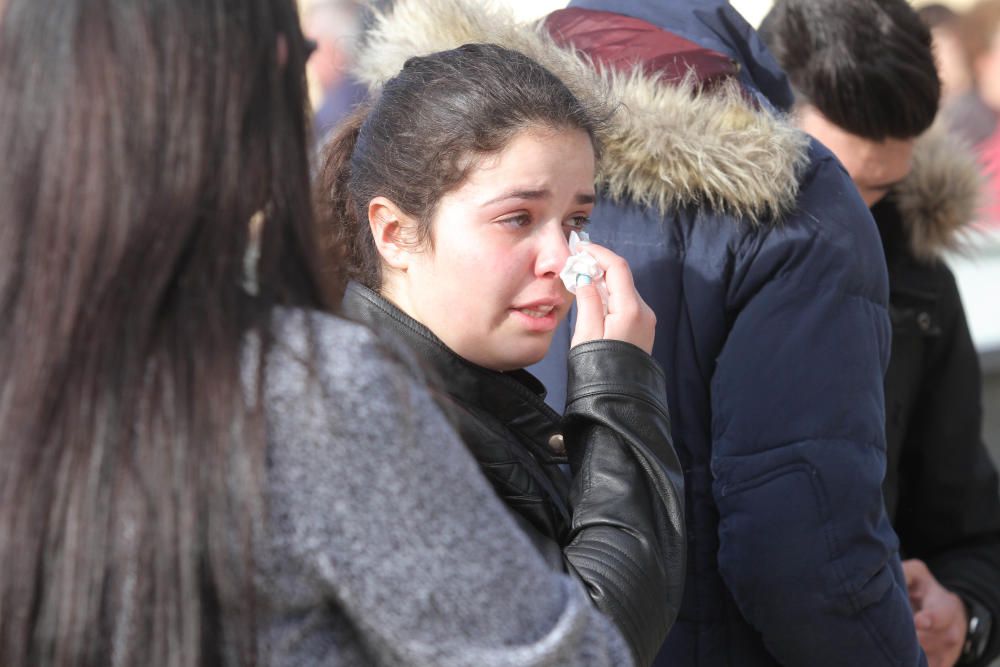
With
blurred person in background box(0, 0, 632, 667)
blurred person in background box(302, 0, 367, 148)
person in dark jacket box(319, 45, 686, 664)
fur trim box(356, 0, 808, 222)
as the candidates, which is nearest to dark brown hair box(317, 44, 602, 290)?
person in dark jacket box(319, 45, 686, 664)

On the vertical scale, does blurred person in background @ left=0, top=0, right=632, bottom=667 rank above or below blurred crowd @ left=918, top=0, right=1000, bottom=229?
above

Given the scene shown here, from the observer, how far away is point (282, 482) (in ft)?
3.03

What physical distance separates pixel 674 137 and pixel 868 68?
76 centimetres

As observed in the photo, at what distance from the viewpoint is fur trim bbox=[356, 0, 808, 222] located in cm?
177

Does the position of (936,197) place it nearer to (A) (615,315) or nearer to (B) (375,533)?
(A) (615,315)

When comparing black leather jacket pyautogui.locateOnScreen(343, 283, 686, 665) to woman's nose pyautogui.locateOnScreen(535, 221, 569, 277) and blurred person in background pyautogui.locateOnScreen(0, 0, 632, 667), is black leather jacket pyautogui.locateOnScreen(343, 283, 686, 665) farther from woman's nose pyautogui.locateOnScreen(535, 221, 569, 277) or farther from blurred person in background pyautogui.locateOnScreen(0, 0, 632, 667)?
blurred person in background pyautogui.locateOnScreen(0, 0, 632, 667)

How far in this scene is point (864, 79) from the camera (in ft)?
7.73

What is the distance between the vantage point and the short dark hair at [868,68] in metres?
2.36

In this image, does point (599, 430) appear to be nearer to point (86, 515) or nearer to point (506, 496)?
point (506, 496)

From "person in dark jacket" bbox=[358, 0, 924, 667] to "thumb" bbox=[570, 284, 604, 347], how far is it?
0.34 meters

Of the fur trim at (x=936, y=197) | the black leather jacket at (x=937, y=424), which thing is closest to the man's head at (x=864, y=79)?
the fur trim at (x=936, y=197)

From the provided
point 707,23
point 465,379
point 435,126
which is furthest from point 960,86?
point 465,379

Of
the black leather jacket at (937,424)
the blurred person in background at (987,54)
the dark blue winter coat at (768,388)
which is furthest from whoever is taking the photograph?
the blurred person in background at (987,54)

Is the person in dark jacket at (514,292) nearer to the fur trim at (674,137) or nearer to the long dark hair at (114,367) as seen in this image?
the fur trim at (674,137)
